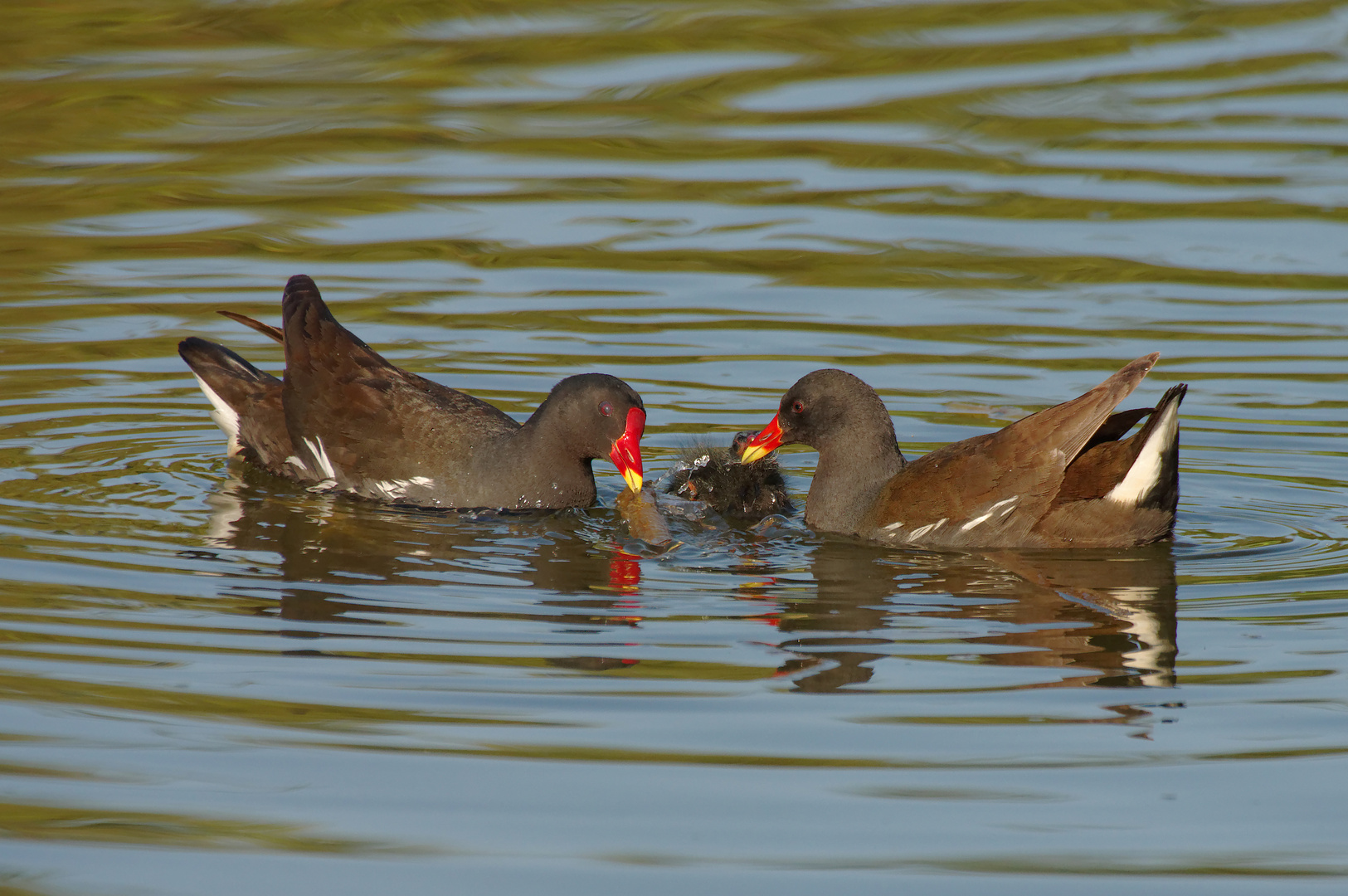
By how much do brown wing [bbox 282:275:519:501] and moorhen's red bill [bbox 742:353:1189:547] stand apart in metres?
1.62

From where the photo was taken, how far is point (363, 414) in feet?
28.0

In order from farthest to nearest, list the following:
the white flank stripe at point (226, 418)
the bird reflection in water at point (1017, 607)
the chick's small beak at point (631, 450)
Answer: the white flank stripe at point (226, 418) < the chick's small beak at point (631, 450) < the bird reflection in water at point (1017, 607)

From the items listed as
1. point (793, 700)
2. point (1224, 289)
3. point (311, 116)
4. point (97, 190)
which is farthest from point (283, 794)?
point (311, 116)

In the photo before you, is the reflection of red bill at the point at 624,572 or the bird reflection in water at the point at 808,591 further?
the reflection of red bill at the point at 624,572

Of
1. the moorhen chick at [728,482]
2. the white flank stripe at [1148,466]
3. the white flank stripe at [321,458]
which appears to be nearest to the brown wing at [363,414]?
the white flank stripe at [321,458]

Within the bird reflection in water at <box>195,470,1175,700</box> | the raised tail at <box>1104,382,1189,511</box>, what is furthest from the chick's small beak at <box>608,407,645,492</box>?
the raised tail at <box>1104,382,1189,511</box>

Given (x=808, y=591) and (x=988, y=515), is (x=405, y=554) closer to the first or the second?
(x=808, y=591)

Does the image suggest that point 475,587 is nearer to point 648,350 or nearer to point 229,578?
point 229,578

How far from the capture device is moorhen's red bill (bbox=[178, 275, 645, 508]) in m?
8.32

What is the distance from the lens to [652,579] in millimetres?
7219

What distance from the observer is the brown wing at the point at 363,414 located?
8406 millimetres

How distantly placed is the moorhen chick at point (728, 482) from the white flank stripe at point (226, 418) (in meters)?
2.23

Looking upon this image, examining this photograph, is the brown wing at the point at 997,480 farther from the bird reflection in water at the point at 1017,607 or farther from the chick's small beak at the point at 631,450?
the chick's small beak at the point at 631,450

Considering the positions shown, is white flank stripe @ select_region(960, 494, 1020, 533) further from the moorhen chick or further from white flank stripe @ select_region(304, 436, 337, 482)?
white flank stripe @ select_region(304, 436, 337, 482)
